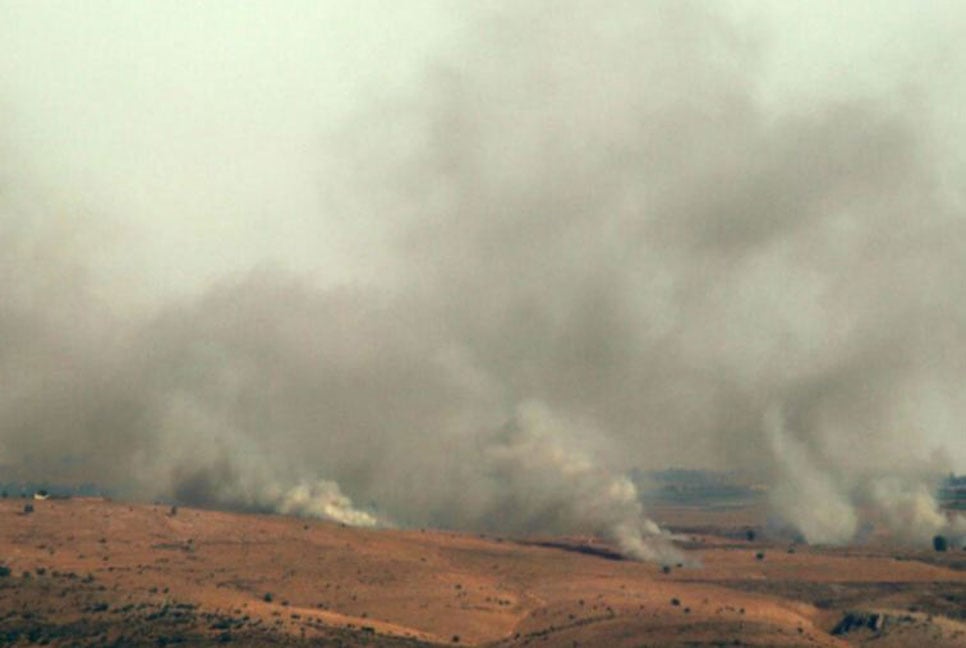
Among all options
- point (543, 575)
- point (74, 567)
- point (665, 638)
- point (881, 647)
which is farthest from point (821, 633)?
point (74, 567)

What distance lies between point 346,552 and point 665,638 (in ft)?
186

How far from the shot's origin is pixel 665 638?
15538 cm

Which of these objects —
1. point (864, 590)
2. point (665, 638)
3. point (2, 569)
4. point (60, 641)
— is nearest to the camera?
point (60, 641)

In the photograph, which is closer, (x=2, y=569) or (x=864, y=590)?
(x=2, y=569)

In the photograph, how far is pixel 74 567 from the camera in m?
172

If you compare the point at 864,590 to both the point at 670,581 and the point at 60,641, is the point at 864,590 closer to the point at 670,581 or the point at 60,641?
the point at 670,581


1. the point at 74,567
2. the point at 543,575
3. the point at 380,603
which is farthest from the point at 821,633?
the point at 74,567

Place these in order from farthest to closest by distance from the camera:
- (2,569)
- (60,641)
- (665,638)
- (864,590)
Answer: (864,590) → (2,569) → (665,638) → (60,641)

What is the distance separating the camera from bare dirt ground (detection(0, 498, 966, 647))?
500 feet

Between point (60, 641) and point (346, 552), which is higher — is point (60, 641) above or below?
below

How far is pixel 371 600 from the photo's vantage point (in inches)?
6747

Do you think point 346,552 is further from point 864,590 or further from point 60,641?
point 864,590

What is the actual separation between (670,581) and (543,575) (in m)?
19.2

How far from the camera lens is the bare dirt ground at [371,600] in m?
152
